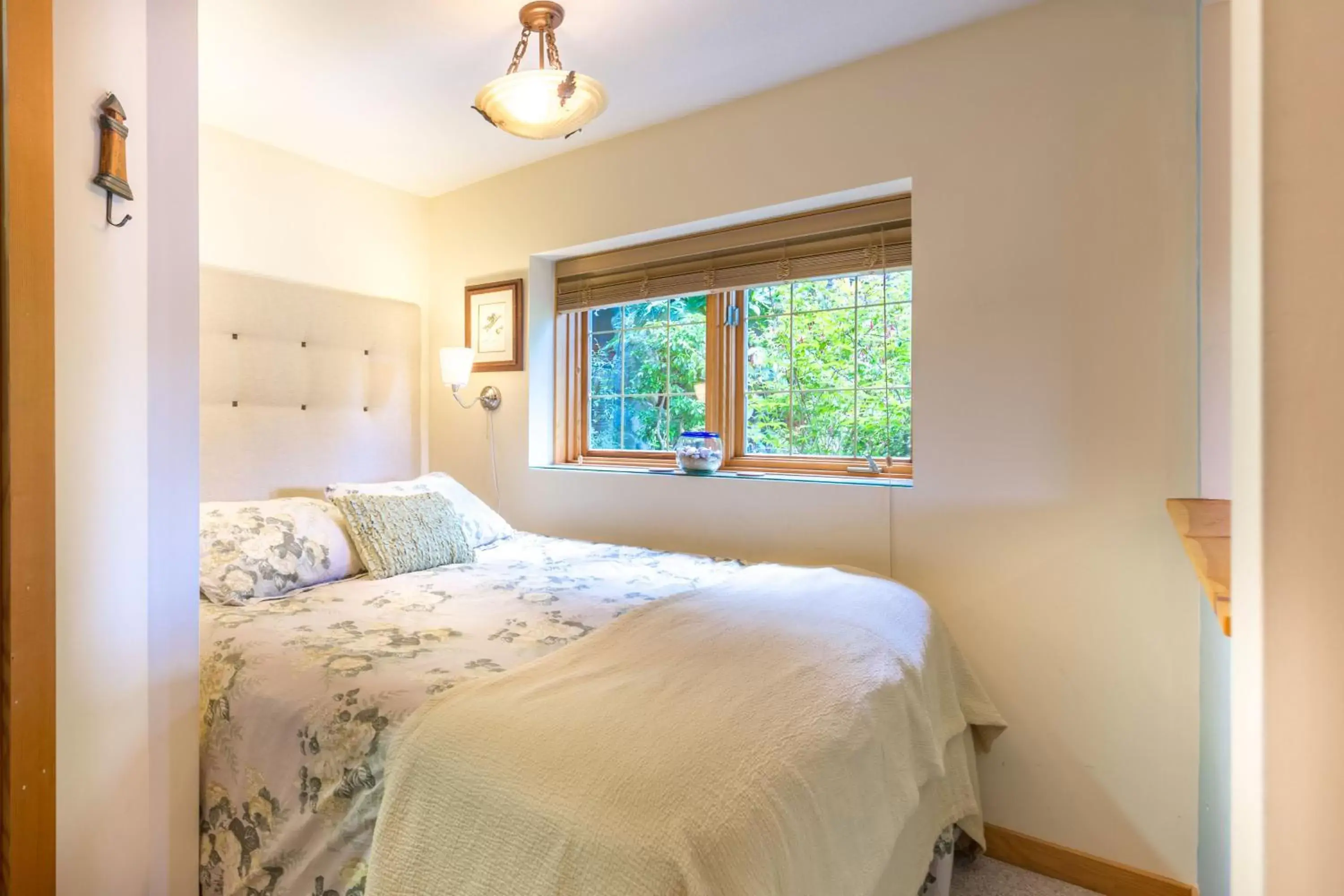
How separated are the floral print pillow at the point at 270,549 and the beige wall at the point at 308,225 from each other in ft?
3.51

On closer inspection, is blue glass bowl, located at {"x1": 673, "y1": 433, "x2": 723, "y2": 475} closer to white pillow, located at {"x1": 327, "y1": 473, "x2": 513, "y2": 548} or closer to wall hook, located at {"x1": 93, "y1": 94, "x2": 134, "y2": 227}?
white pillow, located at {"x1": 327, "y1": 473, "x2": 513, "y2": 548}

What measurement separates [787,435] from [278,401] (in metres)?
2.13

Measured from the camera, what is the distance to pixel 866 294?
2414 mm

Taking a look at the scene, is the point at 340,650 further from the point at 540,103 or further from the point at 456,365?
the point at 456,365

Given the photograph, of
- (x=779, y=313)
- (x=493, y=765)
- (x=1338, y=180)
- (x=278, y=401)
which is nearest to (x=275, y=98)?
(x=278, y=401)

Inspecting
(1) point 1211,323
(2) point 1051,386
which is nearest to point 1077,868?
(2) point 1051,386

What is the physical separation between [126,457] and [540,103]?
1.23 m

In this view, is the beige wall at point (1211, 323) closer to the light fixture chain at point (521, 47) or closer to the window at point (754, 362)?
the window at point (754, 362)

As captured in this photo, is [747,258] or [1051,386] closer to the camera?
[1051,386]

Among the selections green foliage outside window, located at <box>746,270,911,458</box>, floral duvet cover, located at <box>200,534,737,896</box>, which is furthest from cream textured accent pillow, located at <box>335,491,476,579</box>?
green foliage outside window, located at <box>746,270,911,458</box>

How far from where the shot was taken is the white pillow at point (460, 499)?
2.45m

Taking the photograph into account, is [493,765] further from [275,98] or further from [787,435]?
[275,98]

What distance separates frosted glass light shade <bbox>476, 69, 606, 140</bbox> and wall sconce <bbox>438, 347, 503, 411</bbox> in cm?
147

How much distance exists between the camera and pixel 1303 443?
461 millimetres
